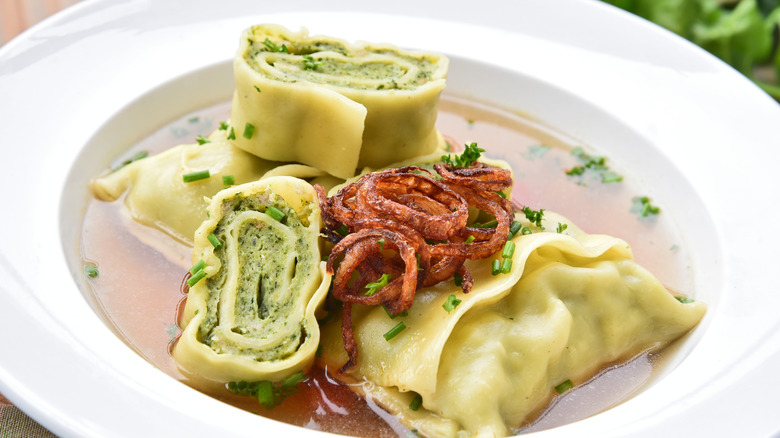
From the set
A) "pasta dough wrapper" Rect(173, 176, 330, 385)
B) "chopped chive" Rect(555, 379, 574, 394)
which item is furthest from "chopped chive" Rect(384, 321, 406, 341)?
"chopped chive" Rect(555, 379, 574, 394)

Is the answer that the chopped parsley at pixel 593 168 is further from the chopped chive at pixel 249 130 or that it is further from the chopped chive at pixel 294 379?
the chopped chive at pixel 294 379

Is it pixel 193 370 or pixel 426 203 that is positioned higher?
pixel 426 203

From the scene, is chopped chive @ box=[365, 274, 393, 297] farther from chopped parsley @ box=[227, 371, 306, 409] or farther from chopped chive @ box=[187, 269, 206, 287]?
chopped chive @ box=[187, 269, 206, 287]

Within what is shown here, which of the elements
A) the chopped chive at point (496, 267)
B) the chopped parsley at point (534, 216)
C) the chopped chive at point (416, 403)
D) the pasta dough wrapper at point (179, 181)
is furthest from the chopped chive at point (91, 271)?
the chopped parsley at point (534, 216)

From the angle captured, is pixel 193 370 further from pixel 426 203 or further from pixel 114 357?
pixel 426 203

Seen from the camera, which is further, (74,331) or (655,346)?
(655,346)

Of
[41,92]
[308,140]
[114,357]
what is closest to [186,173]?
[308,140]
